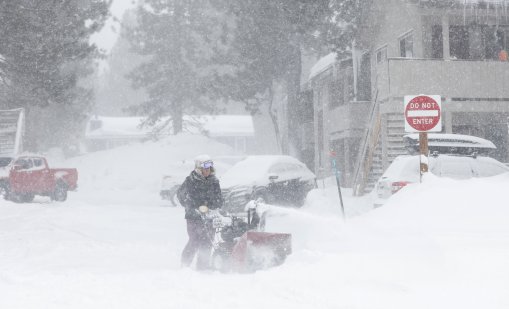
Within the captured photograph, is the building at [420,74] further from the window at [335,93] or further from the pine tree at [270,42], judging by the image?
the pine tree at [270,42]

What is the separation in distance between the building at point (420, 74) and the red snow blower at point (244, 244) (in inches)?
464

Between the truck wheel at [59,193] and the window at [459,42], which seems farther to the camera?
the truck wheel at [59,193]

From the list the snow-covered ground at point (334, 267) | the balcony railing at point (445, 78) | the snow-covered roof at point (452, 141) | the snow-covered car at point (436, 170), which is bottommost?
the snow-covered ground at point (334, 267)

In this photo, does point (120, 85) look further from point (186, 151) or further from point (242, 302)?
point (242, 302)

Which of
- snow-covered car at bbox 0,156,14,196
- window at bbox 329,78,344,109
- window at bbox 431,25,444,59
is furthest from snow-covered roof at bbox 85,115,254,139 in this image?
window at bbox 431,25,444,59

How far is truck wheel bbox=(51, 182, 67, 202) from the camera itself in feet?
80.4

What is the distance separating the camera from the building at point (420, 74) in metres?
19.8

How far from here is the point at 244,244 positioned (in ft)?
26.9

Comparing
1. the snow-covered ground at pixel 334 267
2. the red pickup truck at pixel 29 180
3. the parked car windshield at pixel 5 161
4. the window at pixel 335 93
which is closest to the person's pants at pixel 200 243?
the snow-covered ground at pixel 334 267

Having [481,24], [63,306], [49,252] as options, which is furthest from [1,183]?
[63,306]

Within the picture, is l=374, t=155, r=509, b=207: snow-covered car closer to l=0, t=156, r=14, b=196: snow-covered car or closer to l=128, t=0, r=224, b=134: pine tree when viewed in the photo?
l=0, t=156, r=14, b=196: snow-covered car

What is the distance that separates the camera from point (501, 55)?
21.2 meters

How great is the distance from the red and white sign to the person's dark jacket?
379cm

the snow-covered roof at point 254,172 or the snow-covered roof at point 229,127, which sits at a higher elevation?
the snow-covered roof at point 229,127
